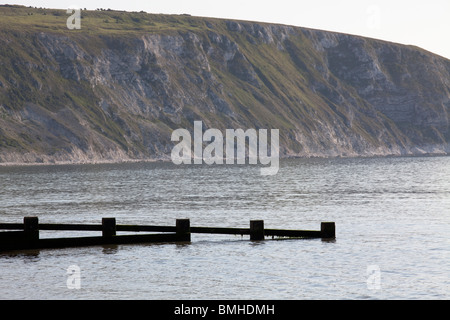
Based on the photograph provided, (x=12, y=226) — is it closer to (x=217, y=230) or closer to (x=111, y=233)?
(x=111, y=233)

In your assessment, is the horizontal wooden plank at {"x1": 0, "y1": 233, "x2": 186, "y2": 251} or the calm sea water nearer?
the calm sea water

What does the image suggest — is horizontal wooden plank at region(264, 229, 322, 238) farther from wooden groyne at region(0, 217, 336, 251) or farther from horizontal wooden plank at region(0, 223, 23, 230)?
horizontal wooden plank at region(0, 223, 23, 230)

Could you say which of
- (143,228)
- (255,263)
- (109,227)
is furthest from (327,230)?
(109,227)

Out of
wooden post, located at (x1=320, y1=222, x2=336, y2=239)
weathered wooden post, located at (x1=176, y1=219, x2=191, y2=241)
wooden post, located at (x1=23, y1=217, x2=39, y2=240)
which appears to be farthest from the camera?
wooden post, located at (x1=320, y1=222, x2=336, y2=239)

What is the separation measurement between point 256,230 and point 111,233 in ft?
27.2

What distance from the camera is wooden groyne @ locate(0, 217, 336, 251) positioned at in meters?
39.3

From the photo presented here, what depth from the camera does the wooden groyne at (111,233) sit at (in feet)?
129

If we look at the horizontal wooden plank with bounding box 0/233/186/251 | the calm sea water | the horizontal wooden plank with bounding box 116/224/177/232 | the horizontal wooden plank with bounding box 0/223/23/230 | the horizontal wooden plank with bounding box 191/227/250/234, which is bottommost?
the calm sea water

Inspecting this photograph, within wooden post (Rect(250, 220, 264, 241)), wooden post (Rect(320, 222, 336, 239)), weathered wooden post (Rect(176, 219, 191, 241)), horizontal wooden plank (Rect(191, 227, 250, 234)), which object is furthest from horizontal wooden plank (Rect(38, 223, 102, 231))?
wooden post (Rect(320, 222, 336, 239))

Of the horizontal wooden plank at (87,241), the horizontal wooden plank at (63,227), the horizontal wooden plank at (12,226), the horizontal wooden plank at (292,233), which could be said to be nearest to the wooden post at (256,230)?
the horizontal wooden plank at (292,233)

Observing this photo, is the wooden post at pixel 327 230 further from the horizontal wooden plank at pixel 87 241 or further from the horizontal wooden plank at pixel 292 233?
the horizontal wooden plank at pixel 87 241
